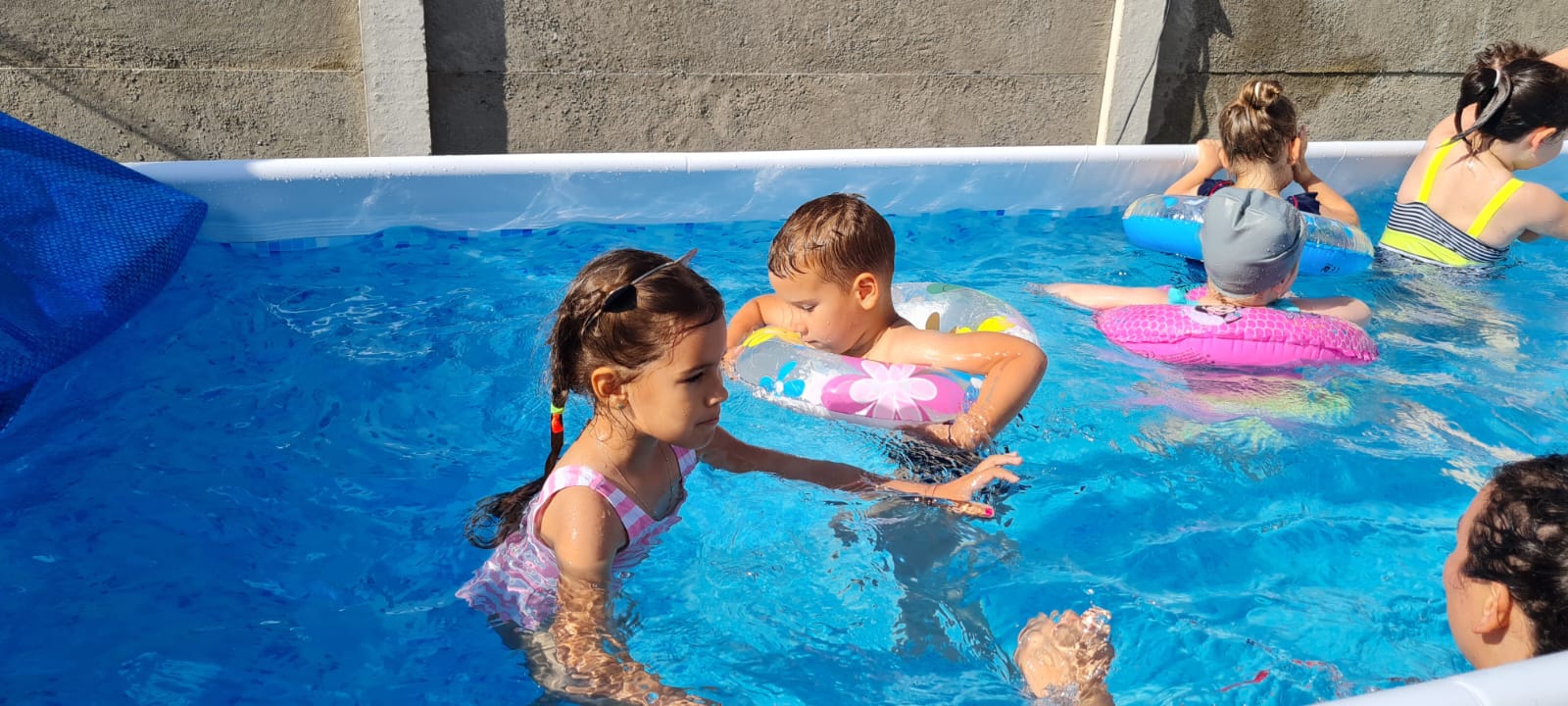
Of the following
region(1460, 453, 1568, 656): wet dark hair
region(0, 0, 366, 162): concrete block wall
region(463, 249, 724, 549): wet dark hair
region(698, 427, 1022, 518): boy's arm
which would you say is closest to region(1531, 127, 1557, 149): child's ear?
A: region(1460, 453, 1568, 656): wet dark hair

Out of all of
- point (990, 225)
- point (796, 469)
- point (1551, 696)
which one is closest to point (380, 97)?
point (990, 225)

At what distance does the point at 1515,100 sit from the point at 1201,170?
1397mm

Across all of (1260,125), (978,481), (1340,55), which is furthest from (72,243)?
(1340,55)

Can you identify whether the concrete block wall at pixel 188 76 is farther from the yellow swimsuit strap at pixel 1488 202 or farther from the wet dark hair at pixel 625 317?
the yellow swimsuit strap at pixel 1488 202

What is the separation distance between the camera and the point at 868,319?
11.5 ft

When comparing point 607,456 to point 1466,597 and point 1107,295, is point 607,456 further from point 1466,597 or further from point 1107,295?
point 1107,295

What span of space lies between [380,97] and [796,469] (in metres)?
4.19

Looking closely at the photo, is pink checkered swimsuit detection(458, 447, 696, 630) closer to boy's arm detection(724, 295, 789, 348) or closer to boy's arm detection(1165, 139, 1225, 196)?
boy's arm detection(724, 295, 789, 348)

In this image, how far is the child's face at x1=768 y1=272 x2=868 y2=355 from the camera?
3.41 meters

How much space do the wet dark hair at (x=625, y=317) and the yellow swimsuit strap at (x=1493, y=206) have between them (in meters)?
4.29

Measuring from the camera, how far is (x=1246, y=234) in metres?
3.89

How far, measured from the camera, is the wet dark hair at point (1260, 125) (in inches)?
204

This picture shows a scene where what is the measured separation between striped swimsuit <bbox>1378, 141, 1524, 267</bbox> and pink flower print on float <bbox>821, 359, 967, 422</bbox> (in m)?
3.26

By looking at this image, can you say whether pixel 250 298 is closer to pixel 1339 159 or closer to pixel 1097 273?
pixel 1097 273
